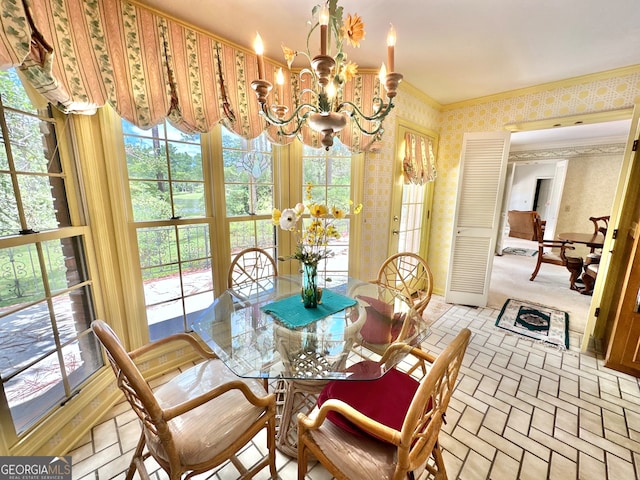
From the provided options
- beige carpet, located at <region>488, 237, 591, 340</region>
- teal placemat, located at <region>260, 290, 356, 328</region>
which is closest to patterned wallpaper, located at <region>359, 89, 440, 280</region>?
teal placemat, located at <region>260, 290, 356, 328</region>

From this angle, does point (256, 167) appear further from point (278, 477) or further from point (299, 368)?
point (278, 477)

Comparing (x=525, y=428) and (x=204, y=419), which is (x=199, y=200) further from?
(x=525, y=428)

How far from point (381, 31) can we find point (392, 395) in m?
2.31

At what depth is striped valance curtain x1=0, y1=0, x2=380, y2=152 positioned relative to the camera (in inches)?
44.7

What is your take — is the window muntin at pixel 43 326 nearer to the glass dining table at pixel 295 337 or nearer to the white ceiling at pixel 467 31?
the glass dining table at pixel 295 337

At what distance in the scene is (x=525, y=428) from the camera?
1.54m

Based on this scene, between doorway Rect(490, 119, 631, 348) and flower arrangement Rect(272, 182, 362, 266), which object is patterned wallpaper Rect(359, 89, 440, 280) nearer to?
flower arrangement Rect(272, 182, 362, 266)

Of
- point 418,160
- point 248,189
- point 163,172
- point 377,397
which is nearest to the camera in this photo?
point 377,397

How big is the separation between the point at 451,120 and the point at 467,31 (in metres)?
1.71

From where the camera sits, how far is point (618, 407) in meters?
1.69

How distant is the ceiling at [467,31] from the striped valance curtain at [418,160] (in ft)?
2.30

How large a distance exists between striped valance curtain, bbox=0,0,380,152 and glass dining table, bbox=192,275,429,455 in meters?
1.32

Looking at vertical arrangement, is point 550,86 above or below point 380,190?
above

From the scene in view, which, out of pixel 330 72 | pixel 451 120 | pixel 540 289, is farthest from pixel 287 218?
pixel 540 289
